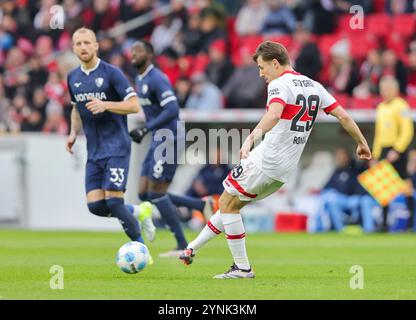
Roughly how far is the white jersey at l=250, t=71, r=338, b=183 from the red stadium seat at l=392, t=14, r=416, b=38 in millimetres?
12570

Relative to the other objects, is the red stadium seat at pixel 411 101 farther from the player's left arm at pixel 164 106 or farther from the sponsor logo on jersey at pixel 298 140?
the sponsor logo on jersey at pixel 298 140

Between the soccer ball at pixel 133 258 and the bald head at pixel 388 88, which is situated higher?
the bald head at pixel 388 88

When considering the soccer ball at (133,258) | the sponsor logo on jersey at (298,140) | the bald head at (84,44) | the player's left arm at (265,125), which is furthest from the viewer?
A: the bald head at (84,44)

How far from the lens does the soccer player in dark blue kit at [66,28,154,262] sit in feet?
36.1

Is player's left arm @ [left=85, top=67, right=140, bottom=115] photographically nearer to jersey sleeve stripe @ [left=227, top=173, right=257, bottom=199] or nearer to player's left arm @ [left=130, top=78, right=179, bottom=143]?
player's left arm @ [left=130, top=78, right=179, bottom=143]

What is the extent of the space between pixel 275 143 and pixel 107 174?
7.70ft

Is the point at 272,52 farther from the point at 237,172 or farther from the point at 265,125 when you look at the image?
the point at 237,172

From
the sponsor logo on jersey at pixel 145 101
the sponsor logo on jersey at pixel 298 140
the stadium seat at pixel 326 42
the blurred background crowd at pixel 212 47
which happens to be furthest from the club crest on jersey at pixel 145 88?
the stadium seat at pixel 326 42

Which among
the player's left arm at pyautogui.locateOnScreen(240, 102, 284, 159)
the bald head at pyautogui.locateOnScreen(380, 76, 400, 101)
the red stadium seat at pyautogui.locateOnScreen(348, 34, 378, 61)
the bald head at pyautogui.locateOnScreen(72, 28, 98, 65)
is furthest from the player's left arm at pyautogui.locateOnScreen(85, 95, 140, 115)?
the red stadium seat at pyautogui.locateOnScreen(348, 34, 378, 61)

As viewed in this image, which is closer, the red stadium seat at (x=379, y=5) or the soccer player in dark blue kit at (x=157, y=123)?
the soccer player in dark blue kit at (x=157, y=123)

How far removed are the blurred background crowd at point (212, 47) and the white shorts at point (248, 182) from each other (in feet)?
33.5

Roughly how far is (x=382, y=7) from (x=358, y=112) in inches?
182

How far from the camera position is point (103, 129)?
37.0ft

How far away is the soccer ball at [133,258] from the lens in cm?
977
